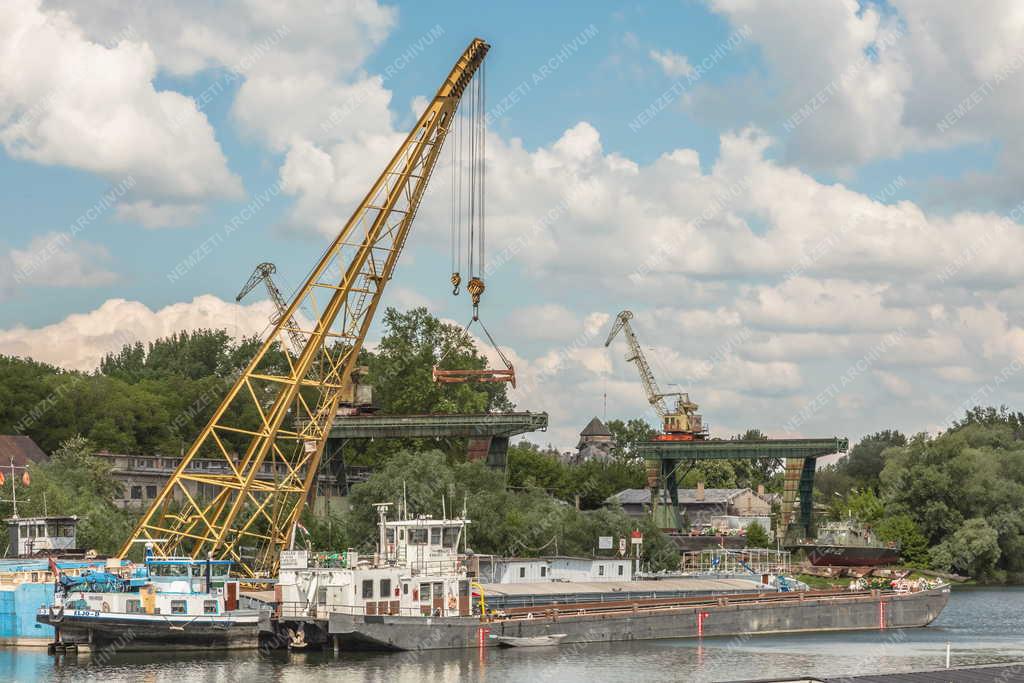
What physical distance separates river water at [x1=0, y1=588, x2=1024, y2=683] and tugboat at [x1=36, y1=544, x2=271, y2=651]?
0.76 meters

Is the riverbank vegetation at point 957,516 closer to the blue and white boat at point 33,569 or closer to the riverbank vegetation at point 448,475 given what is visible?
the riverbank vegetation at point 448,475

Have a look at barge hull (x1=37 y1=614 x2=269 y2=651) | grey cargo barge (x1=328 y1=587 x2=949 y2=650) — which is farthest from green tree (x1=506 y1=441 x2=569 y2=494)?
barge hull (x1=37 y1=614 x2=269 y2=651)

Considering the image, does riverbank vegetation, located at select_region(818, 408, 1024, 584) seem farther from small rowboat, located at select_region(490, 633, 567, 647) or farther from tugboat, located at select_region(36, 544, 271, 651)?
tugboat, located at select_region(36, 544, 271, 651)

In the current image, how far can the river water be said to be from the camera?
2185 inches

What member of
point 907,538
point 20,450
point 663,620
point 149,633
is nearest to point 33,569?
point 149,633

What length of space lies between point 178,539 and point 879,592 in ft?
140

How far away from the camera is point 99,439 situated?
12406 cm

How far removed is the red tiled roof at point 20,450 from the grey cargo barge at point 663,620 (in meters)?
54.3

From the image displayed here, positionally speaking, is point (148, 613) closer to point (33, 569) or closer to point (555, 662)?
point (33, 569)

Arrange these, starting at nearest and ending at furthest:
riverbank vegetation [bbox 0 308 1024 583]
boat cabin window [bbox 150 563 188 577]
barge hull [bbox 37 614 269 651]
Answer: barge hull [bbox 37 614 269 651]
boat cabin window [bbox 150 563 188 577]
riverbank vegetation [bbox 0 308 1024 583]

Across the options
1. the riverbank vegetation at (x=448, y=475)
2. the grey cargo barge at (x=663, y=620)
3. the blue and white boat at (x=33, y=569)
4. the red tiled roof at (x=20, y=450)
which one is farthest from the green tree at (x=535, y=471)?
the blue and white boat at (x=33, y=569)

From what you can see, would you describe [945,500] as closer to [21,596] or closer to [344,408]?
[344,408]

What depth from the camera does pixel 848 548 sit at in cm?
12100

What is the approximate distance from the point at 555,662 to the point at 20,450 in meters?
63.9
